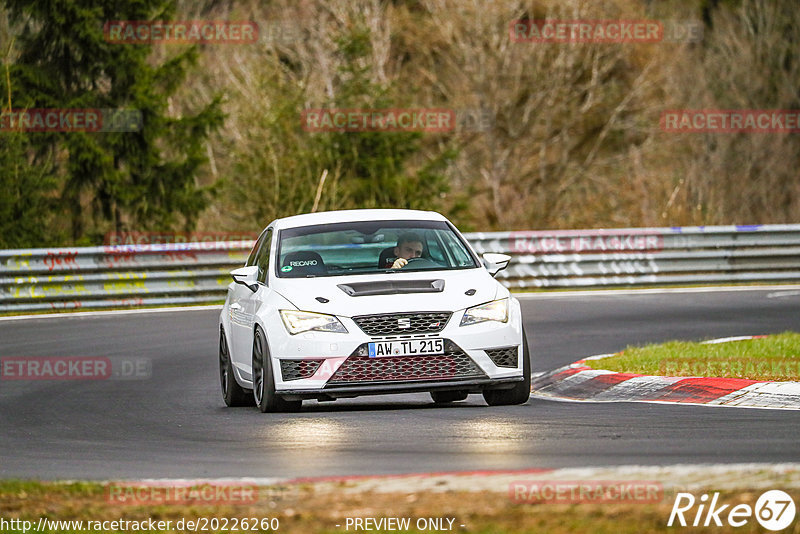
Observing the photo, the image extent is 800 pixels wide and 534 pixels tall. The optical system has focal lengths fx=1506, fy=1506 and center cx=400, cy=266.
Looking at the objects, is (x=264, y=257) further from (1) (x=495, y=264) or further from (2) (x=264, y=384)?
(1) (x=495, y=264)

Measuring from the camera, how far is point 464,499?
6469 mm

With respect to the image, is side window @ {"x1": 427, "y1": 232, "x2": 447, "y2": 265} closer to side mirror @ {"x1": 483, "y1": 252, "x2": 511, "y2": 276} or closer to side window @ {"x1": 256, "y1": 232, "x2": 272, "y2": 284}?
side mirror @ {"x1": 483, "y1": 252, "x2": 511, "y2": 276}

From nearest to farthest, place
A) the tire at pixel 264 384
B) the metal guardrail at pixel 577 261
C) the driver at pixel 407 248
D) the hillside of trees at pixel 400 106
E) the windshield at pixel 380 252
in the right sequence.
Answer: the tire at pixel 264 384, the windshield at pixel 380 252, the driver at pixel 407 248, the metal guardrail at pixel 577 261, the hillside of trees at pixel 400 106

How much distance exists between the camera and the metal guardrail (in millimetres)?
23438

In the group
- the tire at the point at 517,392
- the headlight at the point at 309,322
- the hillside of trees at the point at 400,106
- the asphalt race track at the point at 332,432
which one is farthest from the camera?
the hillside of trees at the point at 400,106

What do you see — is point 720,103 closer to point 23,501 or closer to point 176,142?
point 176,142

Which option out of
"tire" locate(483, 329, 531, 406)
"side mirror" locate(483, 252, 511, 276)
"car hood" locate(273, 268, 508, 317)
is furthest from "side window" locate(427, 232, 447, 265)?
"tire" locate(483, 329, 531, 406)

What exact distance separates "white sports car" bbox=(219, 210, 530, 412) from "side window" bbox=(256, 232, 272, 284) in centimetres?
24

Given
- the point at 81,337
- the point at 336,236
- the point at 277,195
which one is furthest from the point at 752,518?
the point at 277,195

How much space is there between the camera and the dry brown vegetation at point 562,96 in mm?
39906

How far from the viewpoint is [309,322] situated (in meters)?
10.7

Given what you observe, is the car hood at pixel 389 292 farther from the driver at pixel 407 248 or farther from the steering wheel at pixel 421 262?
the driver at pixel 407 248

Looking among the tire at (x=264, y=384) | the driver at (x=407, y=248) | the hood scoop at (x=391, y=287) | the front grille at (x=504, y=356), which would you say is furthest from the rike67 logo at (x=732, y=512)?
the driver at (x=407, y=248)

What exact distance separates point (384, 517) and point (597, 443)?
2.58 metres
